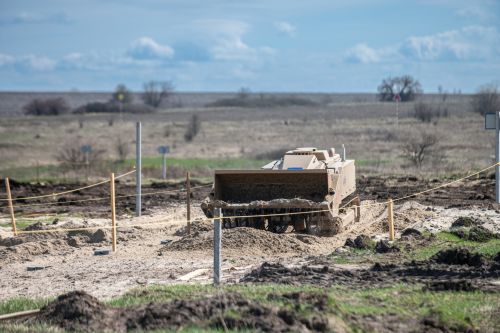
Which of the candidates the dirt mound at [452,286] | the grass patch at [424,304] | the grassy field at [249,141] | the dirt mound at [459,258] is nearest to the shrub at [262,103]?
the grassy field at [249,141]

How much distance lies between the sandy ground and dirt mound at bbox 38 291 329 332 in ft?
7.76

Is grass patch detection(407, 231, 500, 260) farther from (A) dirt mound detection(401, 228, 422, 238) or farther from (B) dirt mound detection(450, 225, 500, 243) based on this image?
(A) dirt mound detection(401, 228, 422, 238)

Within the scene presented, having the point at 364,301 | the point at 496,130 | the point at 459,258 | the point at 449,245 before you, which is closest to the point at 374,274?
the point at 459,258

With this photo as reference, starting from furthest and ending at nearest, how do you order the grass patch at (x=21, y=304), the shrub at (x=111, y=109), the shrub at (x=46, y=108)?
the shrub at (x=46, y=108)
the shrub at (x=111, y=109)
the grass patch at (x=21, y=304)

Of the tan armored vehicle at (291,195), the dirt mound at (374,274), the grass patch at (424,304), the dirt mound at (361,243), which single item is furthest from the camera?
the tan armored vehicle at (291,195)

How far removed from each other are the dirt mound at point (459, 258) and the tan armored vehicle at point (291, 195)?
3557 millimetres

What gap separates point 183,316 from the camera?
10.0 m

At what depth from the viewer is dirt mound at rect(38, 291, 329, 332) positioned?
31.7 ft

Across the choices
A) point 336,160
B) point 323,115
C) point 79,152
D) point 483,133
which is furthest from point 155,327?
point 323,115

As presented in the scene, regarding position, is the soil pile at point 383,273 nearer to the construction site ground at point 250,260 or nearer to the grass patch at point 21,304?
the construction site ground at point 250,260

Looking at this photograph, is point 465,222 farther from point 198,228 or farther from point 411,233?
point 198,228

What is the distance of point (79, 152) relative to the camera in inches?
1647

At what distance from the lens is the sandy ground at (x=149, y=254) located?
14.3 meters

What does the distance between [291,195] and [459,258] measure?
20.0 ft
